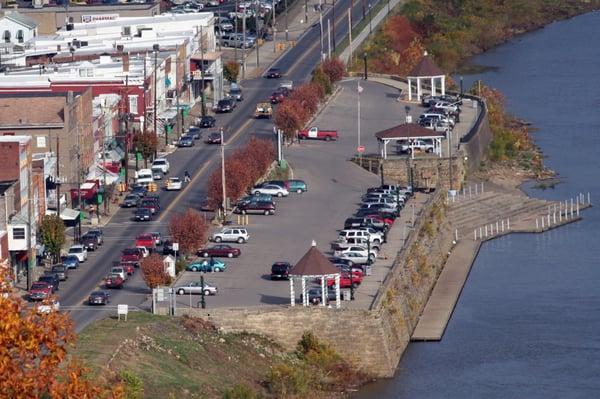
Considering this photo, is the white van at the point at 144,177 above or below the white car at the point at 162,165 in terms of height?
below

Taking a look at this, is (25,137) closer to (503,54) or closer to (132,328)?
(132,328)

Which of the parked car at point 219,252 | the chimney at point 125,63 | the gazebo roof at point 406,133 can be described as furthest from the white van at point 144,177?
the parked car at point 219,252

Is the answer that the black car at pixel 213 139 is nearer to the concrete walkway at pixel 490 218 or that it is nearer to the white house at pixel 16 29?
the concrete walkway at pixel 490 218

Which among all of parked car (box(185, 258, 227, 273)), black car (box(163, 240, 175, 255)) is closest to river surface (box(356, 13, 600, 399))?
parked car (box(185, 258, 227, 273))

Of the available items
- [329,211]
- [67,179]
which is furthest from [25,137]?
[329,211]

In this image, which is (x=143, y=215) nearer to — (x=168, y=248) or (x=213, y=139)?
(x=168, y=248)

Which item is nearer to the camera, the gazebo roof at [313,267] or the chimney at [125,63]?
the gazebo roof at [313,267]

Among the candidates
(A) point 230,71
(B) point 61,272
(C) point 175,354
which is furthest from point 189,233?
(A) point 230,71
